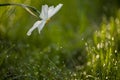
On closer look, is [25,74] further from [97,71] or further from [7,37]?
[7,37]

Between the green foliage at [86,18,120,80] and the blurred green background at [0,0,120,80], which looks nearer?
the green foliage at [86,18,120,80]

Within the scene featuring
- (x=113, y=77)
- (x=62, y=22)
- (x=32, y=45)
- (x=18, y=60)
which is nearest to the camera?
(x=113, y=77)

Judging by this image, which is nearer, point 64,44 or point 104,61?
point 104,61

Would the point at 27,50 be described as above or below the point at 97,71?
above

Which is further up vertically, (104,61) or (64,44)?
Result: (64,44)

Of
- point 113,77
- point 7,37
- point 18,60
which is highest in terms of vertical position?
point 7,37

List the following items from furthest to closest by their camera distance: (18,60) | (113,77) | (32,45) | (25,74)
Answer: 1. (32,45)
2. (18,60)
3. (25,74)
4. (113,77)

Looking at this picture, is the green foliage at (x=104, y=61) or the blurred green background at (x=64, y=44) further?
the blurred green background at (x=64, y=44)

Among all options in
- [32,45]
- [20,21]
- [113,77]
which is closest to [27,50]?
[32,45]
